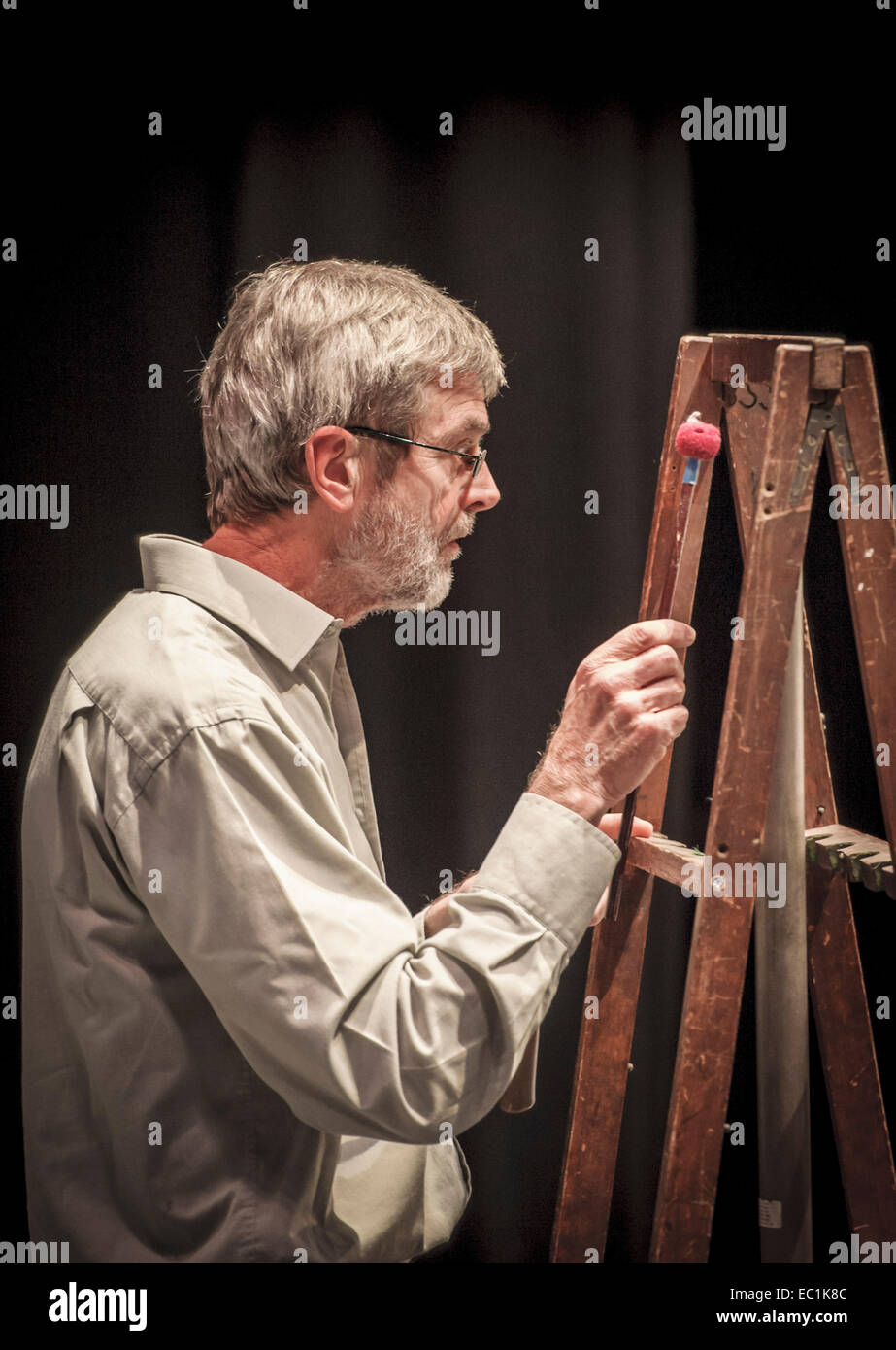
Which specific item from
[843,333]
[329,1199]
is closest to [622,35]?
[843,333]

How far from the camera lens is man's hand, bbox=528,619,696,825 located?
1.14 metres

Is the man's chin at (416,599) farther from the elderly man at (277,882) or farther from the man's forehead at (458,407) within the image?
the man's forehead at (458,407)

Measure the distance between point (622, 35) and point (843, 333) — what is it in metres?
0.62

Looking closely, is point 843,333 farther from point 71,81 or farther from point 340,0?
point 71,81

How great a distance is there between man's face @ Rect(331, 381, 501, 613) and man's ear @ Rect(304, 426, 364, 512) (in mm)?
18

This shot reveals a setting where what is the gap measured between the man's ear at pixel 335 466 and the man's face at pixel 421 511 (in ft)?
0.06

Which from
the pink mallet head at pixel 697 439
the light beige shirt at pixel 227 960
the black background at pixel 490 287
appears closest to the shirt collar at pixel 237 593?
the light beige shirt at pixel 227 960

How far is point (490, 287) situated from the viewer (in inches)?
74.0

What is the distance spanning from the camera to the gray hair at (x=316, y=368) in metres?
1.28

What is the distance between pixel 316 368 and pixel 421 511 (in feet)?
0.67
